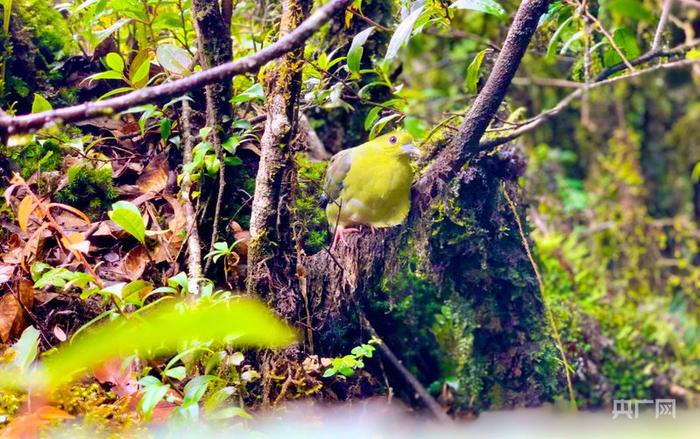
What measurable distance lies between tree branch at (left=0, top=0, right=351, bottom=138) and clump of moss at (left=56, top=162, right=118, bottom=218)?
42.9 inches


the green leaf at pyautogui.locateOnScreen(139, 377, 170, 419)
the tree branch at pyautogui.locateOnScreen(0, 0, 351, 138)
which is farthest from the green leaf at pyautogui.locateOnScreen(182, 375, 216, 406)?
the tree branch at pyautogui.locateOnScreen(0, 0, 351, 138)

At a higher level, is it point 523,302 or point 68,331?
point 68,331

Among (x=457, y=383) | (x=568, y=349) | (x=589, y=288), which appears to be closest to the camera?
(x=457, y=383)

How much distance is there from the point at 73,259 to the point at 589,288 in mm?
3069

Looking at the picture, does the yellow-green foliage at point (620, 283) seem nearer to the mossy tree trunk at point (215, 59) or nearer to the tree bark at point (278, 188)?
the tree bark at point (278, 188)

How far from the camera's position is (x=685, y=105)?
6074mm

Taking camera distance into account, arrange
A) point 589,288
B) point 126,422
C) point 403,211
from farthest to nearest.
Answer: point 589,288, point 403,211, point 126,422

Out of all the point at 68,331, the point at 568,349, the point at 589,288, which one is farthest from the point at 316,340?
the point at 589,288

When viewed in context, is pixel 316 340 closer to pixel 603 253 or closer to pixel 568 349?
pixel 568 349

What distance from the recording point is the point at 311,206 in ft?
8.38

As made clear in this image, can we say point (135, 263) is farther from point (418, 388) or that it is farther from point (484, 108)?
point (418, 388)

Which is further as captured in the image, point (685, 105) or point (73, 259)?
point (685, 105)

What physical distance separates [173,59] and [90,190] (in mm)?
526

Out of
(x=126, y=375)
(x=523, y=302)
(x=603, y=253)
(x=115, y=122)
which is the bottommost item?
(x=603, y=253)
